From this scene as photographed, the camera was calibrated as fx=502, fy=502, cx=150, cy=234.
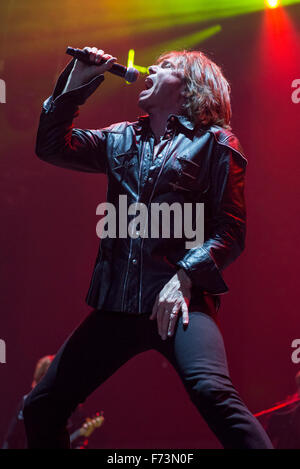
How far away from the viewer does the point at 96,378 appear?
1535mm

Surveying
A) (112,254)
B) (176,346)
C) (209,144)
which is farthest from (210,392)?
(209,144)

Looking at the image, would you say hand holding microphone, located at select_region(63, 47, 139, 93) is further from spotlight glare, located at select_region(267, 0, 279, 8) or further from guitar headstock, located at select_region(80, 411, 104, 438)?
guitar headstock, located at select_region(80, 411, 104, 438)

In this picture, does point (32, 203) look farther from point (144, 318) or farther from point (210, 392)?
point (210, 392)

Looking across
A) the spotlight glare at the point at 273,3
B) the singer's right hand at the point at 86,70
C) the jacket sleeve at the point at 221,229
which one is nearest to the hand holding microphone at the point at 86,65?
the singer's right hand at the point at 86,70

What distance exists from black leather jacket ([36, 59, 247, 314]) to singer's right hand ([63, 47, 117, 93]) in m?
0.03

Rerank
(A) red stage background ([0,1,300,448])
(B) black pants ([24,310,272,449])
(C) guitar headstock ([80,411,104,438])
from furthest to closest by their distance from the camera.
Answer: (A) red stage background ([0,1,300,448]) < (C) guitar headstock ([80,411,104,438]) < (B) black pants ([24,310,272,449])

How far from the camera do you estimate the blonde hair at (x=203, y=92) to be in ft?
6.13

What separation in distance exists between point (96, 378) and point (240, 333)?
3.56 metres

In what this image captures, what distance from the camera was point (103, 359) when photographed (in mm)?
1531

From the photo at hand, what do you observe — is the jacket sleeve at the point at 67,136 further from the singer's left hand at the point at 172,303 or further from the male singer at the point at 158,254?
the singer's left hand at the point at 172,303

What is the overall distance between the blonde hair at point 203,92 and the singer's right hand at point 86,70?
32 cm

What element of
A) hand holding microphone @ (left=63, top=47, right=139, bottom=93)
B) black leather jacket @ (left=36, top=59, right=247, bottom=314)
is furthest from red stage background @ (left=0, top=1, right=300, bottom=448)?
black leather jacket @ (left=36, top=59, right=247, bottom=314)

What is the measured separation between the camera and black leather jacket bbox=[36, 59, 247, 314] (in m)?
1.58
